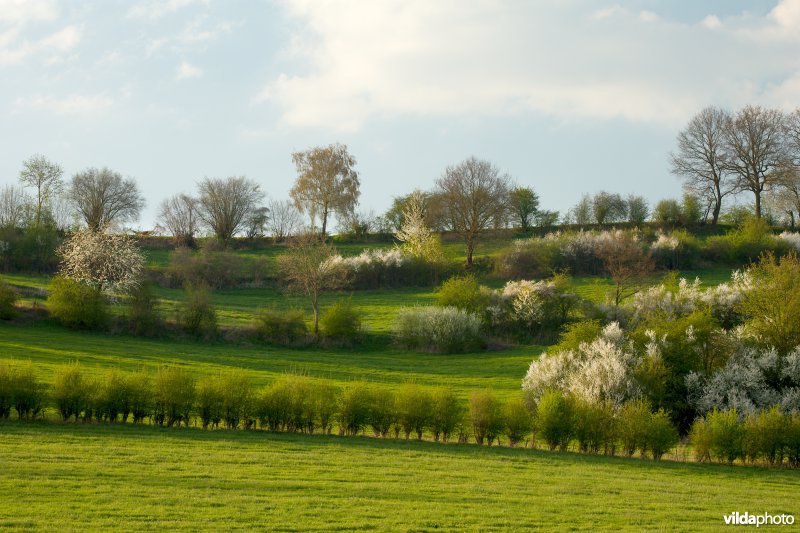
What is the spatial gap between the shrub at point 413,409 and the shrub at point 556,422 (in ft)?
12.3

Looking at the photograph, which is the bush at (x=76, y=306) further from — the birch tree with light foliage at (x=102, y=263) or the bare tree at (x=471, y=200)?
the bare tree at (x=471, y=200)

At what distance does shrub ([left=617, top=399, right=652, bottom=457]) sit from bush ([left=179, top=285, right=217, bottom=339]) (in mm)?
29574

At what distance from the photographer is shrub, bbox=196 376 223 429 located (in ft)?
82.0

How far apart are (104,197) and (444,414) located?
6830 cm

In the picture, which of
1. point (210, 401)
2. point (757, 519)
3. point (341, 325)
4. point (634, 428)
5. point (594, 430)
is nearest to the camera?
point (757, 519)

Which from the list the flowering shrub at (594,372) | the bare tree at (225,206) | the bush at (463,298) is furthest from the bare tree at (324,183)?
the flowering shrub at (594,372)

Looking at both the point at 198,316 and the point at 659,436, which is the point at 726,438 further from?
the point at 198,316

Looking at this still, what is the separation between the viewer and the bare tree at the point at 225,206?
82625 millimetres

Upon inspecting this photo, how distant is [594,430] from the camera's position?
80.6ft

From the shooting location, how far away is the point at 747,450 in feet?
76.2

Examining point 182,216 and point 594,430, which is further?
point 182,216

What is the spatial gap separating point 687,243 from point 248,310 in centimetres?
3962

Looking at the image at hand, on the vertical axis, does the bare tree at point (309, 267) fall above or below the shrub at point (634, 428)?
above

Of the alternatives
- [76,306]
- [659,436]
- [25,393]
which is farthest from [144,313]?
[659,436]
